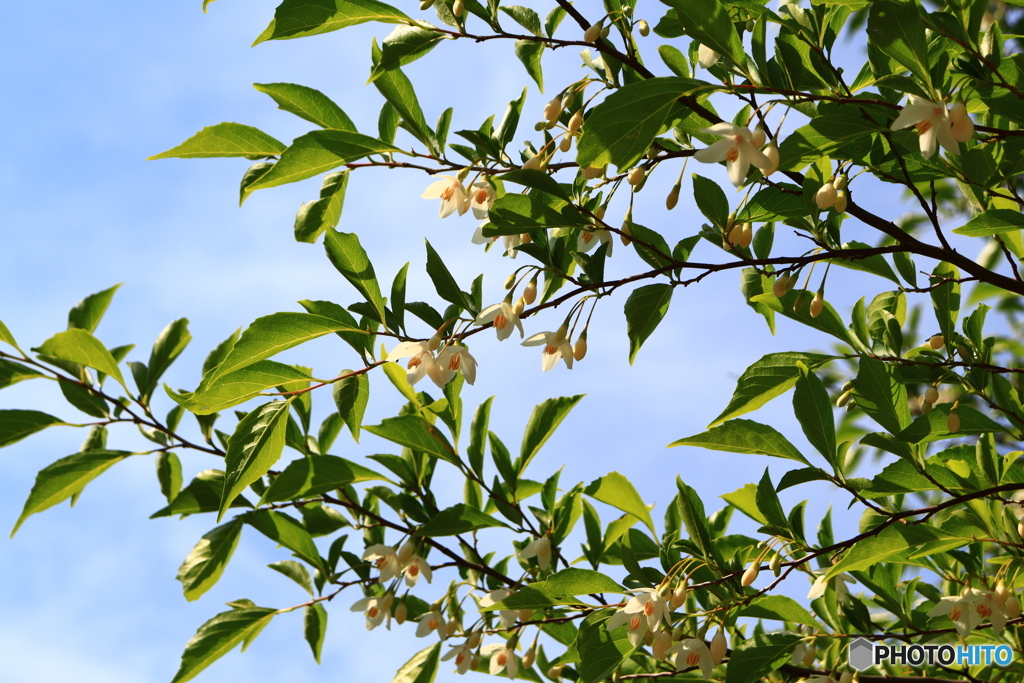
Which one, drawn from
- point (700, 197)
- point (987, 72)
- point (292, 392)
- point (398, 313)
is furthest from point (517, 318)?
point (987, 72)

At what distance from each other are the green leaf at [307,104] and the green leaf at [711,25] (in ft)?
3.61

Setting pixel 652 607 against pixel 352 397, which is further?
pixel 352 397

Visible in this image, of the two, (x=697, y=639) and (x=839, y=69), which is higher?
(x=839, y=69)

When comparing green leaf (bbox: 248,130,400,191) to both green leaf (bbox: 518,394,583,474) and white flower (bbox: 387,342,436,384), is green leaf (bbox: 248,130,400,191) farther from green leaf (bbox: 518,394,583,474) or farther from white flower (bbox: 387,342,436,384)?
green leaf (bbox: 518,394,583,474)

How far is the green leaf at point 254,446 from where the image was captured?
91.4 inches

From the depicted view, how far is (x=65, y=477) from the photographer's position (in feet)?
9.62

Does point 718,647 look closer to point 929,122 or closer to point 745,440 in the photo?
point 745,440

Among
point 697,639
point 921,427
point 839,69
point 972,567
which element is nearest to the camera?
point 839,69

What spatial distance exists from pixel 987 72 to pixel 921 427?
918mm

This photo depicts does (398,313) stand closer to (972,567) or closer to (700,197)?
(700,197)

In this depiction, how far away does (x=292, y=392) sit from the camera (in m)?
2.55

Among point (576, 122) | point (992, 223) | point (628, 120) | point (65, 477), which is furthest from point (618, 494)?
point (65, 477)

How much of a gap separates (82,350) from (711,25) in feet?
8.21

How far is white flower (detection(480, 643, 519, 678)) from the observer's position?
280 cm
